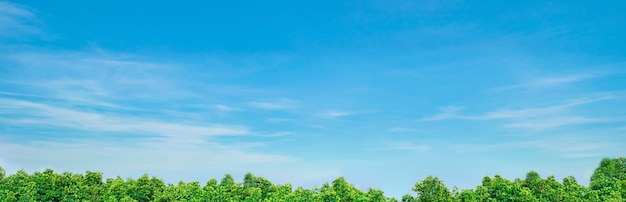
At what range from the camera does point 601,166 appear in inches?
1982

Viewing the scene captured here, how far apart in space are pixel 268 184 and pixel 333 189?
4591 millimetres

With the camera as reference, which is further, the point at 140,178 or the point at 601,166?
the point at 601,166

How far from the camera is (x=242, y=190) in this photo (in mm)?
34344

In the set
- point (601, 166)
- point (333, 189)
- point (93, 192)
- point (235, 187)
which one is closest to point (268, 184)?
point (235, 187)

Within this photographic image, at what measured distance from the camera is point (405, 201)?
3294 cm

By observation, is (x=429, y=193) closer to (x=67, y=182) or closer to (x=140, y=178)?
(x=140, y=178)

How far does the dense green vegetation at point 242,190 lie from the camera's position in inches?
1292

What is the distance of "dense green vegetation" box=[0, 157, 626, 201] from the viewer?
108 feet

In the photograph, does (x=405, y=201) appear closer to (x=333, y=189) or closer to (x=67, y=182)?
(x=333, y=189)

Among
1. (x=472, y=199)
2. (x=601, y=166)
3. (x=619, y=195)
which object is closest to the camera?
(x=472, y=199)

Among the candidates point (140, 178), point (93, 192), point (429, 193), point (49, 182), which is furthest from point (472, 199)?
point (49, 182)

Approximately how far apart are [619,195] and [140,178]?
29525 mm

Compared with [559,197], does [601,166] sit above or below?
above

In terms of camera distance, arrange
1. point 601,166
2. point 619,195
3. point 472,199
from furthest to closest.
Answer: point 601,166, point 619,195, point 472,199
